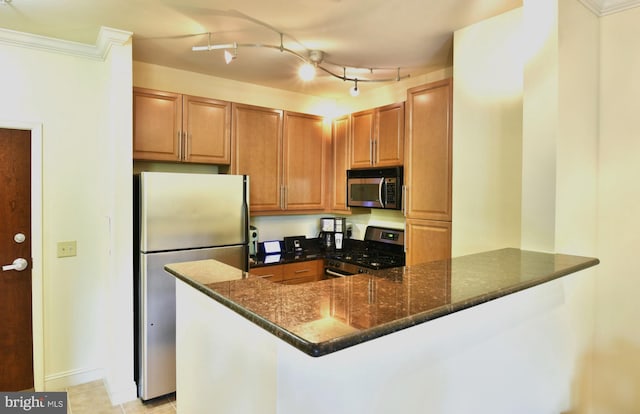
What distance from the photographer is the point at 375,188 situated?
350 cm

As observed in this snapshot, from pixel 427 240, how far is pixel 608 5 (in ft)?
5.88

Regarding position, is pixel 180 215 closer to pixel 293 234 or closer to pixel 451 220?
pixel 293 234

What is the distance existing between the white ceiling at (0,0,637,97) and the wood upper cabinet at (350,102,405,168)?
0.43m

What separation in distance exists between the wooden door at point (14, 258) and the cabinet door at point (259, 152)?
1.57 metres

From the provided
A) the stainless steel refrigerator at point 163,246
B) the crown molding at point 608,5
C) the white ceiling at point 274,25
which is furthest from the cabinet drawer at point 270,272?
the crown molding at point 608,5

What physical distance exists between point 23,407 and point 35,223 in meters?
→ 1.29

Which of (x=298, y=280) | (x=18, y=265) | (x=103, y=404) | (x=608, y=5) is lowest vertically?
(x=103, y=404)

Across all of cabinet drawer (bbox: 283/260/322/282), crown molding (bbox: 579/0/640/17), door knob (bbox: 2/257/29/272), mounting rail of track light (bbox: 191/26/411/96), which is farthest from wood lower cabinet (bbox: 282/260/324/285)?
crown molding (bbox: 579/0/640/17)

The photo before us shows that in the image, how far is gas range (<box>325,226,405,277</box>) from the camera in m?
3.48

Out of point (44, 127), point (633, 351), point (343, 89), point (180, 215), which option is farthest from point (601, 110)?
point (44, 127)

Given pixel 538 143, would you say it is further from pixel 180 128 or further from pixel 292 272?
pixel 180 128

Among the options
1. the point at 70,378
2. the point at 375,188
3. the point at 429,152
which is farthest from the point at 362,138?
the point at 70,378

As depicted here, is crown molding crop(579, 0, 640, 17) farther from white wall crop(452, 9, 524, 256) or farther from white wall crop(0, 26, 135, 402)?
white wall crop(0, 26, 135, 402)

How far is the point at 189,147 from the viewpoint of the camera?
3.19 metres
